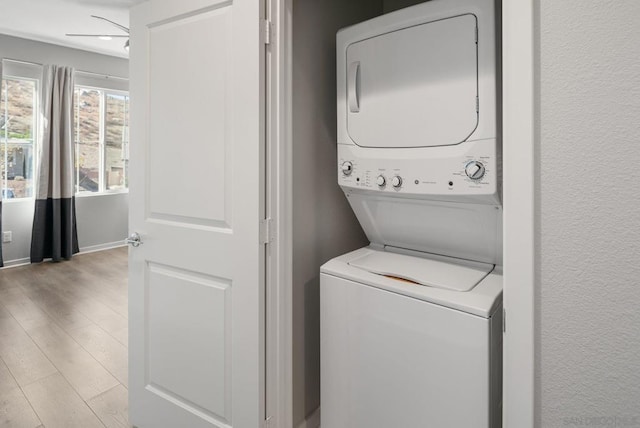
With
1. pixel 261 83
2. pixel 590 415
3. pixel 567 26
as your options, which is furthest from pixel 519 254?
pixel 261 83

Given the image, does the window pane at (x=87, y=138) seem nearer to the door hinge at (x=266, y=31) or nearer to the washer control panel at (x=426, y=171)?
the door hinge at (x=266, y=31)

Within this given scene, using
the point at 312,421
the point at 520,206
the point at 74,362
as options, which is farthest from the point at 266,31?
the point at 74,362

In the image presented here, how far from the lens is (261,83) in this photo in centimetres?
136

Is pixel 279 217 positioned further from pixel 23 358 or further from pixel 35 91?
pixel 35 91

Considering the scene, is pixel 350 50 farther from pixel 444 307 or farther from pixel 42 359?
pixel 42 359

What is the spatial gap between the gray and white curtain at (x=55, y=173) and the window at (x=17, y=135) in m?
0.20

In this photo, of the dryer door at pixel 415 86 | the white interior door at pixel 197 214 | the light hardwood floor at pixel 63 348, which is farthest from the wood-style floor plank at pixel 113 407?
the dryer door at pixel 415 86

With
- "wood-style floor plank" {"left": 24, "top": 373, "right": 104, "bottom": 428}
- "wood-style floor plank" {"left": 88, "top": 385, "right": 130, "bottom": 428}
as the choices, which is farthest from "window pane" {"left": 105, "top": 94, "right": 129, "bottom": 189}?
"wood-style floor plank" {"left": 88, "top": 385, "right": 130, "bottom": 428}

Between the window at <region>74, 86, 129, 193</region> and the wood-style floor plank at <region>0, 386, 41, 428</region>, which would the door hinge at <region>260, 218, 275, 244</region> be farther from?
the window at <region>74, 86, 129, 193</region>

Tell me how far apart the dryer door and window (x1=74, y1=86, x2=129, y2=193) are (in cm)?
477

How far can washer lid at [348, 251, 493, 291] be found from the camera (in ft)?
4.23

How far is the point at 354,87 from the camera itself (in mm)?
1520

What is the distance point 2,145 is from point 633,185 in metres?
5.55

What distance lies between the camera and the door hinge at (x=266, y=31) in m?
1.36
